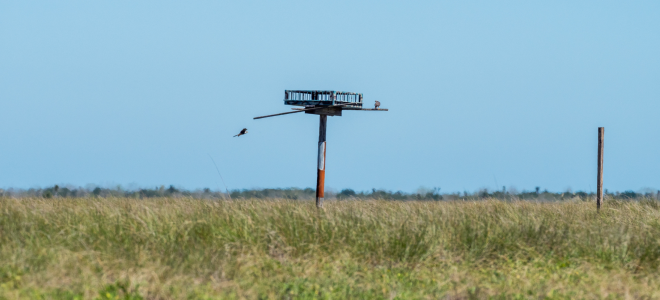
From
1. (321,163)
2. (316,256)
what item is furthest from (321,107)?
(316,256)

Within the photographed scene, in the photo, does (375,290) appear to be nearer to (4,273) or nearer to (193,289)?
(193,289)

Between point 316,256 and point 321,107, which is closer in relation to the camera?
point 316,256

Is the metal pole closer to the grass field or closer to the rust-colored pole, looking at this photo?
the grass field

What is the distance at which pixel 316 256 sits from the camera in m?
8.60

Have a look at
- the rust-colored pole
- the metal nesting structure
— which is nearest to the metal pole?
the metal nesting structure

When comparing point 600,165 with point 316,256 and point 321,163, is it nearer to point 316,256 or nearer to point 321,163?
point 321,163

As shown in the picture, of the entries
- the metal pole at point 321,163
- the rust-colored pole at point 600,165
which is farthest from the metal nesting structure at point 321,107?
the rust-colored pole at point 600,165

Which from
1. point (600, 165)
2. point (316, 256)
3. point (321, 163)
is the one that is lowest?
point (316, 256)

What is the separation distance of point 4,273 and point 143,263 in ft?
5.61

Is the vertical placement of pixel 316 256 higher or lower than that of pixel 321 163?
lower

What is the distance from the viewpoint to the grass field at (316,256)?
725 centimetres

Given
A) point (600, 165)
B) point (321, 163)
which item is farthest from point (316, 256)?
point (600, 165)

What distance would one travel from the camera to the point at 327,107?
515 inches

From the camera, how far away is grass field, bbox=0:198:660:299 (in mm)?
7246
